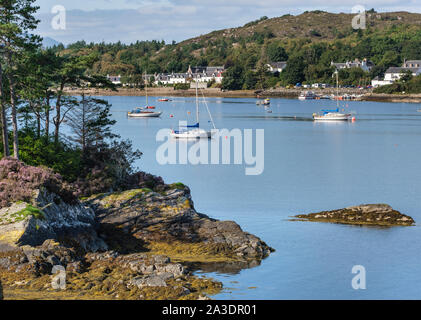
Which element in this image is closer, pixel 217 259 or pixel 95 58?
pixel 217 259

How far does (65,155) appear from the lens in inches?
1303

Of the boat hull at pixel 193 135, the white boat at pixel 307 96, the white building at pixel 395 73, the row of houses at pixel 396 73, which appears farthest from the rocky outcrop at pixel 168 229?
the white building at pixel 395 73

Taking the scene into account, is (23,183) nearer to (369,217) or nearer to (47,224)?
(47,224)

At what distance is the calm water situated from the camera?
877 inches

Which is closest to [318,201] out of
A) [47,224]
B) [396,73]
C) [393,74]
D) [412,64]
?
[47,224]

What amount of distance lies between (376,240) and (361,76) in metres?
175

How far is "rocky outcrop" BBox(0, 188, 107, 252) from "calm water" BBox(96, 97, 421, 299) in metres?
5.38

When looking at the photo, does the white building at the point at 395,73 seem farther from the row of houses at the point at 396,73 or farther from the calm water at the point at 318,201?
the calm water at the point at 318,201

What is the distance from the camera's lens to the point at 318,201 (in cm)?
3984

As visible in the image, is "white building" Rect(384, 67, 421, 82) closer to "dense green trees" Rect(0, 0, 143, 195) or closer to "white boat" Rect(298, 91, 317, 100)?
"white boat" Rect(298, 91, 317, 100)

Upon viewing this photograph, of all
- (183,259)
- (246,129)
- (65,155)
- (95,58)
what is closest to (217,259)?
(183,259)

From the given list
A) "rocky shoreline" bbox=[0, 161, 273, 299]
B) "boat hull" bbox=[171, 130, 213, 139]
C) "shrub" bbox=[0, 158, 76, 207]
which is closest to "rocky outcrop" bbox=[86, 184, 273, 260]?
"rocky shoreline" bbox=[0, 161, 273, 299]

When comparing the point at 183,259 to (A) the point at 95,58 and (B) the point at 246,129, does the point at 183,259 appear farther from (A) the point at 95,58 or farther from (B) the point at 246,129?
(B) the point at 246,129

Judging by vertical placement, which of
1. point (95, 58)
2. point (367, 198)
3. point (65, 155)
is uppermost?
point (95, 58)
